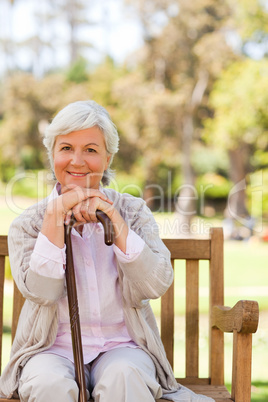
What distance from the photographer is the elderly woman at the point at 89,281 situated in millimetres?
2135

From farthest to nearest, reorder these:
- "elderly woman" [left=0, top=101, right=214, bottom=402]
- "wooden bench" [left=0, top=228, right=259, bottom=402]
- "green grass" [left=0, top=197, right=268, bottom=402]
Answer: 1. "green grass" [left=0, top=197, right=268, bottom=402]
2. "wooden bench" [left=0, top=228, right=259, bottom=402]
3. "elderly woman" [left=0, top=101, right=214, bottom=402]

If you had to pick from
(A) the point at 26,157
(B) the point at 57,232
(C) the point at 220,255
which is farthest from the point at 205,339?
(A) the point at 26,157

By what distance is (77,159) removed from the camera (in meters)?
2.38

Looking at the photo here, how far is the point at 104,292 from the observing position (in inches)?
94.1

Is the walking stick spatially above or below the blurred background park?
below

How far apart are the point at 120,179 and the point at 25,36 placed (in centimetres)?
1359

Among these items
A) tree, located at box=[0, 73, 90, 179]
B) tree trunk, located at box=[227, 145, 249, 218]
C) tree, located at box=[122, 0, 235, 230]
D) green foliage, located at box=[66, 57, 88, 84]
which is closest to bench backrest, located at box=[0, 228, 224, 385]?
tree, located at box=[122, 0, 235, 230]

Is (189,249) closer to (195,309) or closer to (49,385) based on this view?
(195,309)

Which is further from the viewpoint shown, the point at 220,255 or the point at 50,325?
the point at 220,255

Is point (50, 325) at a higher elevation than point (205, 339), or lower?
higher

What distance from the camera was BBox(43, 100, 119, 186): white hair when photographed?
7.80ft

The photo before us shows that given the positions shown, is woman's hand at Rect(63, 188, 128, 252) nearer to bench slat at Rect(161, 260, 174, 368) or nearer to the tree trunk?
bench slat at Rect(161, 260, 174, 368)

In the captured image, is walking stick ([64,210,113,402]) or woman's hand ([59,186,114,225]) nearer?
walking stick ([64,210,113,402])

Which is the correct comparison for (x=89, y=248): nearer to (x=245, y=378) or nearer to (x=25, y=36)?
(x=245, y=378)
